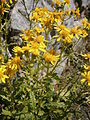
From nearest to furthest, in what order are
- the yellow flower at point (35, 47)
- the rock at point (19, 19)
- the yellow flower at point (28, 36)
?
the yellow flower at point (35, 47)
the yellow flower at point (28, 36)
the rock at point (19, 19)

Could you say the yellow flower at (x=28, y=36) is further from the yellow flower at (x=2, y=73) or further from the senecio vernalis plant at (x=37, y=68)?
the yellow flower at (x=2, y=73)

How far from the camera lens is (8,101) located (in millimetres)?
2625

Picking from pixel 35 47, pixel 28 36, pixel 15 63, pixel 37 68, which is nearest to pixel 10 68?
pixel 15 63

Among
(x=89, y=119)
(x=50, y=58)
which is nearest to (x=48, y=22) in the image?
(x=50, y=58)

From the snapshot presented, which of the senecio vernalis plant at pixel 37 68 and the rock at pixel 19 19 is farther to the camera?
the rock at pixel 19 19

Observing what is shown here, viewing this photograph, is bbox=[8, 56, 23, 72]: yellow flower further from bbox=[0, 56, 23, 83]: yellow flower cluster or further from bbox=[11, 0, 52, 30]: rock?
bbox=[11, 0, 52, 30]: rock

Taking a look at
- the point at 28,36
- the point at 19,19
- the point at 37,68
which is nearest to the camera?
the point at 28,36

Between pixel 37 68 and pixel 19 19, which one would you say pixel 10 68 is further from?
pixel 19 19

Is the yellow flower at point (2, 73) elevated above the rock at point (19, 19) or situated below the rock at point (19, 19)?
below

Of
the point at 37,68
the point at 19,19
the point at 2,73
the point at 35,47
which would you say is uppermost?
the point at 19,19

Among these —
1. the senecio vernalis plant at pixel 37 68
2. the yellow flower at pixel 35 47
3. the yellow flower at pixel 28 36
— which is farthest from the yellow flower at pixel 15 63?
the yellow flower at pixel 28 36

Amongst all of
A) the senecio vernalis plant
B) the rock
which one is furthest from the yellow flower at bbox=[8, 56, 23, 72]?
the rock

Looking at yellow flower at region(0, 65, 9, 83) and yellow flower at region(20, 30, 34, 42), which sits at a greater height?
yellow flower at region(20, 30, 34, 42)

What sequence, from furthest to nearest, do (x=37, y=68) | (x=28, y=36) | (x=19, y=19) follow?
(x=19, y=19) → (x=37, y=68) → (x=28, y=36)
